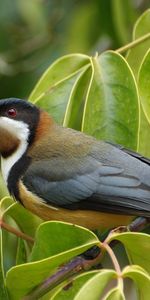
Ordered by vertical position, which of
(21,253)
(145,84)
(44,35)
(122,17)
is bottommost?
(21,253)

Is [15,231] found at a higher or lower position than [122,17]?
lower

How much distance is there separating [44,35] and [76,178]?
7.90 ft

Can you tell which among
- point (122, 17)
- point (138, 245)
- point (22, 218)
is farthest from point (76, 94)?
point (122, 17)

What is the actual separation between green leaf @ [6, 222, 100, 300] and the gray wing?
2.19 feet

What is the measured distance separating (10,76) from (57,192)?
1.95 m

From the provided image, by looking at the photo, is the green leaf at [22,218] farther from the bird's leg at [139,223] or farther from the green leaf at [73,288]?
the green leaf at [73,288]

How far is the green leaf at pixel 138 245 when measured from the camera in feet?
8.55

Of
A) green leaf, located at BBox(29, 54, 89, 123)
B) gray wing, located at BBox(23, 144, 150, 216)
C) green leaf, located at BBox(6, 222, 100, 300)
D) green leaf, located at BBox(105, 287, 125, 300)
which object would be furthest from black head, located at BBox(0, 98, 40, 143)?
green leaf, located at BBox(105, 287, 125, 300)

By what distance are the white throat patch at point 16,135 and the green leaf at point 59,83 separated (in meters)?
0.21

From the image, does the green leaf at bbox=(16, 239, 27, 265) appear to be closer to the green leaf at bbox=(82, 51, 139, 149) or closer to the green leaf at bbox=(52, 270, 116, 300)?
the green leaf at bbox=(82, 51, 139, 149)

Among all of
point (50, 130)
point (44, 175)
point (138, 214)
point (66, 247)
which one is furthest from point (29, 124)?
point (66, 247)

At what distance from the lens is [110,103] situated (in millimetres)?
3529

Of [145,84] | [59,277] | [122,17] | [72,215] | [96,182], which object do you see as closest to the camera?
[59,277]

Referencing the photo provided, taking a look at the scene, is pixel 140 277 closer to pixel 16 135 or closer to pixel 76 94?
pixel 76 94
